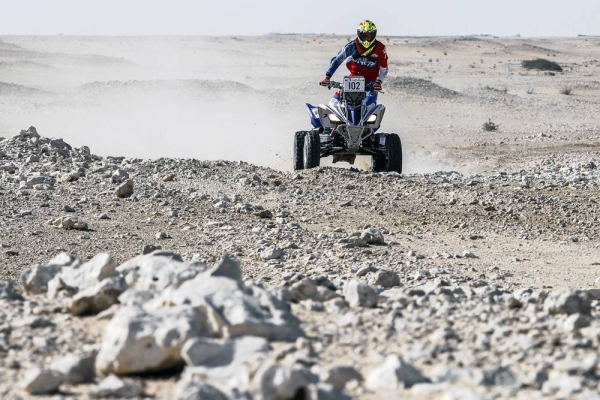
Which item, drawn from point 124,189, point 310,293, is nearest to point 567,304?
point 310,293

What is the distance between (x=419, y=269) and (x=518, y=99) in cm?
2989

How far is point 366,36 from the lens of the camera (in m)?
15.9

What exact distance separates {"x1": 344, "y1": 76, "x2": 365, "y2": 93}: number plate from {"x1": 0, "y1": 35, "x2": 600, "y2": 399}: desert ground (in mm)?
1463

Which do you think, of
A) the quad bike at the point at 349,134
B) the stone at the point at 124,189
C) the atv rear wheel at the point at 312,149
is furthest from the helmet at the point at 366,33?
the stone at the point at 124,189

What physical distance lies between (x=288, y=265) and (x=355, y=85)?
6458mm

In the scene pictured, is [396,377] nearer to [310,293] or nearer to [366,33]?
[310,293]

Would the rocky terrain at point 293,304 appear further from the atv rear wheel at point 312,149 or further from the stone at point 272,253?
the atv rear wheel at point 312,149

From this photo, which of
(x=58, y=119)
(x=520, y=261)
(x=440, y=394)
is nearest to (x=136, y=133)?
(x=58, y=119)

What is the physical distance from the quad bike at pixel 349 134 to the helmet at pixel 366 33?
0.67m

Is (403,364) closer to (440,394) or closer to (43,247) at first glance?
(440,394)

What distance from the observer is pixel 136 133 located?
26391 mm

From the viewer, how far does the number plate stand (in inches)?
613

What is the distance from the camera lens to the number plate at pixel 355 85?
51.1 feet

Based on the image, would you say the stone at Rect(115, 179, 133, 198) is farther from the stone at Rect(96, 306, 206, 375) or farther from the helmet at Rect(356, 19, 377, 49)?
the stone at Rect(96, 306, 206, 375)
